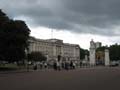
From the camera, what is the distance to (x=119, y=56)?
182875 millimetres

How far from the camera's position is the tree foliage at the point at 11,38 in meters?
56.7

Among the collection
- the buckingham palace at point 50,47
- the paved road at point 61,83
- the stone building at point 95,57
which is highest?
the buckingham palace at point 50,47

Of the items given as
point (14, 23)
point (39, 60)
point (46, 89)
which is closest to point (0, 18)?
point (14, 23)

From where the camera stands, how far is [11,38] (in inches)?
2263

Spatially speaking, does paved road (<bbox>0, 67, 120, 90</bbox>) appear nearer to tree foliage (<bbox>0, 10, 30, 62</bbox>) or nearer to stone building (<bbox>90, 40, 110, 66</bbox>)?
tree foliage (<bbox>0, 10, 30, 62</bbox>)

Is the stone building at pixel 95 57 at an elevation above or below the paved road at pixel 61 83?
above

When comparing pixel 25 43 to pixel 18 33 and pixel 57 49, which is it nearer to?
pixel 18 33

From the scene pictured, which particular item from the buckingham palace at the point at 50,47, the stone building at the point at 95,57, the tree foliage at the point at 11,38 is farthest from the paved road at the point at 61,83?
the buckingham palace at the point at 50,47

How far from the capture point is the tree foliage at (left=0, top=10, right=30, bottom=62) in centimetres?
5666

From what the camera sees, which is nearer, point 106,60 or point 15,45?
point 15,45

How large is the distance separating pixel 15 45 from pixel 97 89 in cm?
4235

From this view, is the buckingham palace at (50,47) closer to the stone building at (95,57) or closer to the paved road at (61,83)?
the stone building at (95,57)

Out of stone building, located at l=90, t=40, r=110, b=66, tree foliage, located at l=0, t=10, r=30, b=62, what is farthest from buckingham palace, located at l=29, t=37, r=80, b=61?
tree foliage, located at l=0, t=10, r=30, b=62

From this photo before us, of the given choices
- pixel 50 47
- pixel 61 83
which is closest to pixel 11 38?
pixel 61 83
